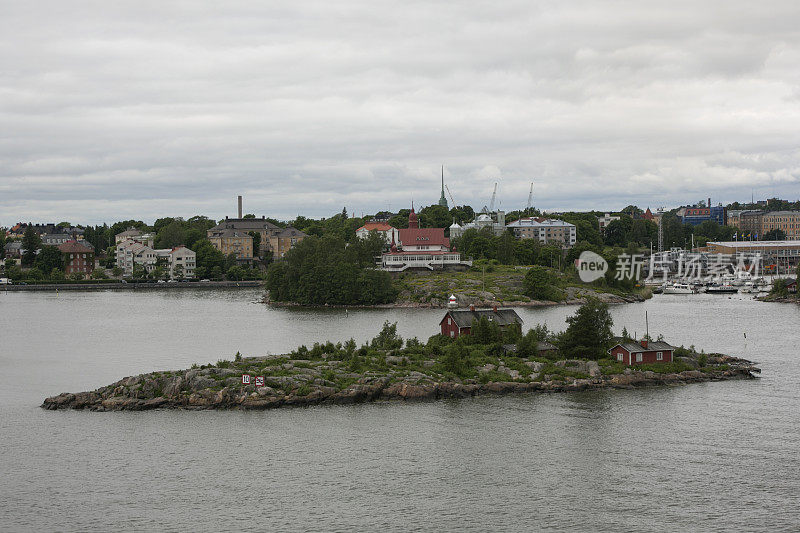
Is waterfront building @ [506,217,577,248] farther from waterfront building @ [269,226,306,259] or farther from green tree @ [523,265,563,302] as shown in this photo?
green tree @ [523,265,563,302]

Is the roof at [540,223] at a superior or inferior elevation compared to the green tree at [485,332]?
superior

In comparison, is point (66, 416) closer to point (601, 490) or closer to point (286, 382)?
point (286, 382)

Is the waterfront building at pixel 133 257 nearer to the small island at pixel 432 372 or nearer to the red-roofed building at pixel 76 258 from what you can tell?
the red-roofed building at pixel 76 258

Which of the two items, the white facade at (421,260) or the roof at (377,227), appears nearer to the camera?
the white facade at (421,260)

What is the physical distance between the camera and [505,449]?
20.9 metres

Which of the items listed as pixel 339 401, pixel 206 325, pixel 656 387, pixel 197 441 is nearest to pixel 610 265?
pixel 206 325

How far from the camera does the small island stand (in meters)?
25.4

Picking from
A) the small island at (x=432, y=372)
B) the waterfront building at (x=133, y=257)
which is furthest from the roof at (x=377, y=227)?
the small island at (x=432, y=372)

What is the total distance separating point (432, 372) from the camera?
27.4m

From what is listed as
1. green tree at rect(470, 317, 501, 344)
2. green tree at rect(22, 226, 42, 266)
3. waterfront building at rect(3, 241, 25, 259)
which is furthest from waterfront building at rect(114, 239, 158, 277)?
green tree at rect(470, 317, 501, 344)

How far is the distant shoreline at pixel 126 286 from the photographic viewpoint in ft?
272

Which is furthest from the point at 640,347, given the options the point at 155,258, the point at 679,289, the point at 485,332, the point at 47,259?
the point at 47,259

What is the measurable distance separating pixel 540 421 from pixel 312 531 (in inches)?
352

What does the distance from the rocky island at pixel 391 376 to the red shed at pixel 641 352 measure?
354mm
